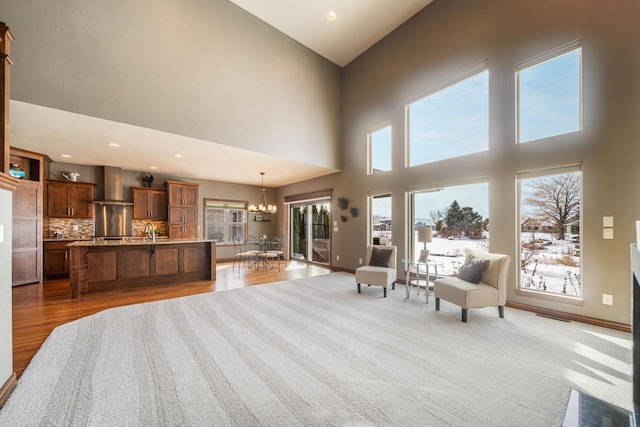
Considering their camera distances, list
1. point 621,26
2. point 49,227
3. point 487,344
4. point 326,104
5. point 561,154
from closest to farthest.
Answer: point 487,344 < point 621,26 < point 561,154 < point 49,227 < point 326,104

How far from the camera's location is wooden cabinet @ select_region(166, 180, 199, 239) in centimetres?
747

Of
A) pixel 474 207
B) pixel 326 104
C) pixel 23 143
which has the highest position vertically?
pixel 326 104

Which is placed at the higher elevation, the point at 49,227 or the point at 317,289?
the point at 49,227

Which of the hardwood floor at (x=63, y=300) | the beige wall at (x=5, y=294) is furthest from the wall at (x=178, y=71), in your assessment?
the hardwood floor at (x=63, y=300)

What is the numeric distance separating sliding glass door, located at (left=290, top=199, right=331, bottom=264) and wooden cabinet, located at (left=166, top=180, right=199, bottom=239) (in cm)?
338

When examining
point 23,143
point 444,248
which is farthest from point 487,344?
point 23,143

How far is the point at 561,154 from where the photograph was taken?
3.50 m

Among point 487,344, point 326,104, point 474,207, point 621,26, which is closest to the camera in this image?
point 487,344

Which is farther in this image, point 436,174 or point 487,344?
point 436,174

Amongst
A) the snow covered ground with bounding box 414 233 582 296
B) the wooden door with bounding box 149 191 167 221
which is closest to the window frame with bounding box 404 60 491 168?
the snow covered ground with bounding box 414 233 582 296

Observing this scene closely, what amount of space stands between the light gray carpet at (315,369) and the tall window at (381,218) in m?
2.68

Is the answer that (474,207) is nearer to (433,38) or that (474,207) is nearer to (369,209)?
(369,209)

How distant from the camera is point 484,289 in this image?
3.32 m

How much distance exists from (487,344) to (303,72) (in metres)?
6.73
